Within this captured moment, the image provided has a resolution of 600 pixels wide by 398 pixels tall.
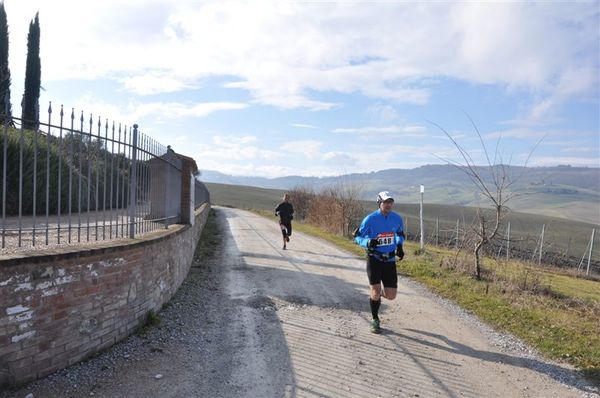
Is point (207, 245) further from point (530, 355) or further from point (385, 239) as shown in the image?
point (530, 355)

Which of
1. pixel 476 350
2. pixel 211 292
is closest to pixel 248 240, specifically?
pixel 211 292

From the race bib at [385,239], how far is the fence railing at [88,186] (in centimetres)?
323

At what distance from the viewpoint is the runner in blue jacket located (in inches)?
255

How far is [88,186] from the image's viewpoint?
517 centimetres

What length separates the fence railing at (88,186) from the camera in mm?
4818

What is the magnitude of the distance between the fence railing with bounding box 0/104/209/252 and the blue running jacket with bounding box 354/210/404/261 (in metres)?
3.05

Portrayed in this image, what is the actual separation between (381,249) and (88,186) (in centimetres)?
371

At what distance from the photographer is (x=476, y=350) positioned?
240 inches

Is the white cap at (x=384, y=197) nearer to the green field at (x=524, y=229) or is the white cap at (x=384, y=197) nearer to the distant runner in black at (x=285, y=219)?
the green field at (x=524, y=229)

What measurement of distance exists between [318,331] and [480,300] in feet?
13.0

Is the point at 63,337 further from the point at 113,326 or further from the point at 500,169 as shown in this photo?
the point at 500,169

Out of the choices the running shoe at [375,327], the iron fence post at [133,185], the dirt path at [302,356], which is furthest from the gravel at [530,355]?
the iron fence post at [133,185]

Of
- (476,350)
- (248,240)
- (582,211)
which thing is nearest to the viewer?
(476,350)

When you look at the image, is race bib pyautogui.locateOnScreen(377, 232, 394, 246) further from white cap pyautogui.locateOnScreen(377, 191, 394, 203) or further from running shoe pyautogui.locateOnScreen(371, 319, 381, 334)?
running shoe pyautogui.locateOnScreen(371, 319, 381, 334)
